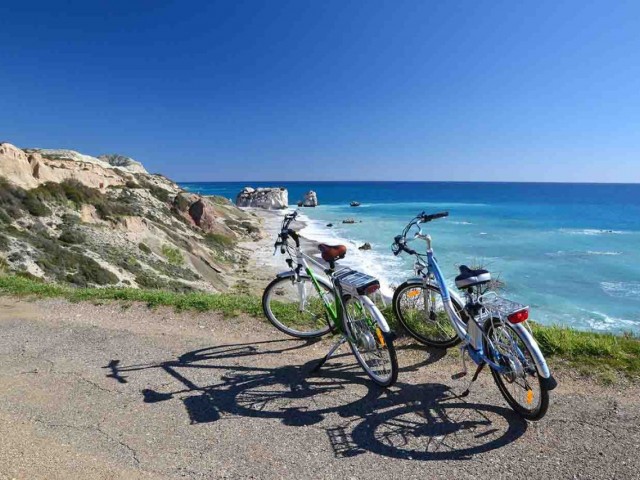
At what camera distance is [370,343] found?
4.32 meters

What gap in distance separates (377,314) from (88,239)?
20.2m

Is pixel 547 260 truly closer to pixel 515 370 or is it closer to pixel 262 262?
pixel 262 262

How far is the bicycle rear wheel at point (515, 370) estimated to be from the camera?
11.5ft

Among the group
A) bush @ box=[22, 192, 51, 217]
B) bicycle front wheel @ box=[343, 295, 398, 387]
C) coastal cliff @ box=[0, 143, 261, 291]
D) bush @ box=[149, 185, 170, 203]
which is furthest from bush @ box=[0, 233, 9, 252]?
bush @ box=[149, 185, 170, 203]

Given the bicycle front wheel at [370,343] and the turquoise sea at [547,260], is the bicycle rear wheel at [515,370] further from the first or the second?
the turquoise sea at [547,260]

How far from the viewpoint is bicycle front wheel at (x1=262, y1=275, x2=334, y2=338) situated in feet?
19.0

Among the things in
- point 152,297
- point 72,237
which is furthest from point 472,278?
point 72,237

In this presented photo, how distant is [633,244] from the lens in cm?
4522

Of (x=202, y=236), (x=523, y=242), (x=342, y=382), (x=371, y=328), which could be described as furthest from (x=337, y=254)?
(x=523, y=242)

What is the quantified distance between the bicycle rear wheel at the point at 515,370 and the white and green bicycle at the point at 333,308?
973mm

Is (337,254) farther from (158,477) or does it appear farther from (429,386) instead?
(158,477)

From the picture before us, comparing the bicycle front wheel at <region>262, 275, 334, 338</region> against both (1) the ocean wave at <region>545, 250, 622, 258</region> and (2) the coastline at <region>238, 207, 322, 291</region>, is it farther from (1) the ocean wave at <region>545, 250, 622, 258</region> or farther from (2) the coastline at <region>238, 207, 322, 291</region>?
(1) the ocean wave at <region>545, 250, 622, 258</region>

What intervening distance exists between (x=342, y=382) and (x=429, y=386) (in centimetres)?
95

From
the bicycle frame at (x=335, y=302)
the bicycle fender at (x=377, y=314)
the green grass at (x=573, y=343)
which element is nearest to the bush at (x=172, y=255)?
the green grass at (x=573, y=343)
